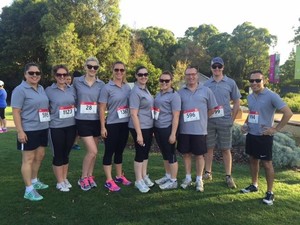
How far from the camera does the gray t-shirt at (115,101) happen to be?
5.07m

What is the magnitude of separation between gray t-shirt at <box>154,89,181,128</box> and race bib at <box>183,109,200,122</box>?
0.61 ft

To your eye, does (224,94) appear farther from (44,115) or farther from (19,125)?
(19,125)

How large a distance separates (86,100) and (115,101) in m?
0.44

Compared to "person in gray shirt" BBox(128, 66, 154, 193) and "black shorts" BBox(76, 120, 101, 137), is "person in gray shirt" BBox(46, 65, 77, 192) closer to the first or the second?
"black shorts" BBox(76, 120, 101, 137)

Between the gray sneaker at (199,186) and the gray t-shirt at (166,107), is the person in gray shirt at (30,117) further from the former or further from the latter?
the gray sneaker at (199,186)

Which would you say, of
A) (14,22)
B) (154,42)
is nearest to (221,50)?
(154,42)

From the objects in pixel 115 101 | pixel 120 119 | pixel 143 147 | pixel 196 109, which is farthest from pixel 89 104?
pixel 196 109

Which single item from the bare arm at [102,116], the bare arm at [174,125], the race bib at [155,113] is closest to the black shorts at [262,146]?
the bare arm at [174,125]

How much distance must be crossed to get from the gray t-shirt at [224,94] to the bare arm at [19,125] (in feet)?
10.1

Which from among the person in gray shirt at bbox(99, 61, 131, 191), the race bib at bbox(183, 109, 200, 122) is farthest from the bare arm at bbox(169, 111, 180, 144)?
the person in gray shirt at bbox(99, 61, 131, 191)

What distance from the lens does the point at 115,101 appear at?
5082 millimetres

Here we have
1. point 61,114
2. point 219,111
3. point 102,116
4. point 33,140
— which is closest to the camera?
Result: point 33,140

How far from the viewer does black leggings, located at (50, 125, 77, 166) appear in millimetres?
4984

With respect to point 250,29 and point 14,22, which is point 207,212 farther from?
point 250,29
